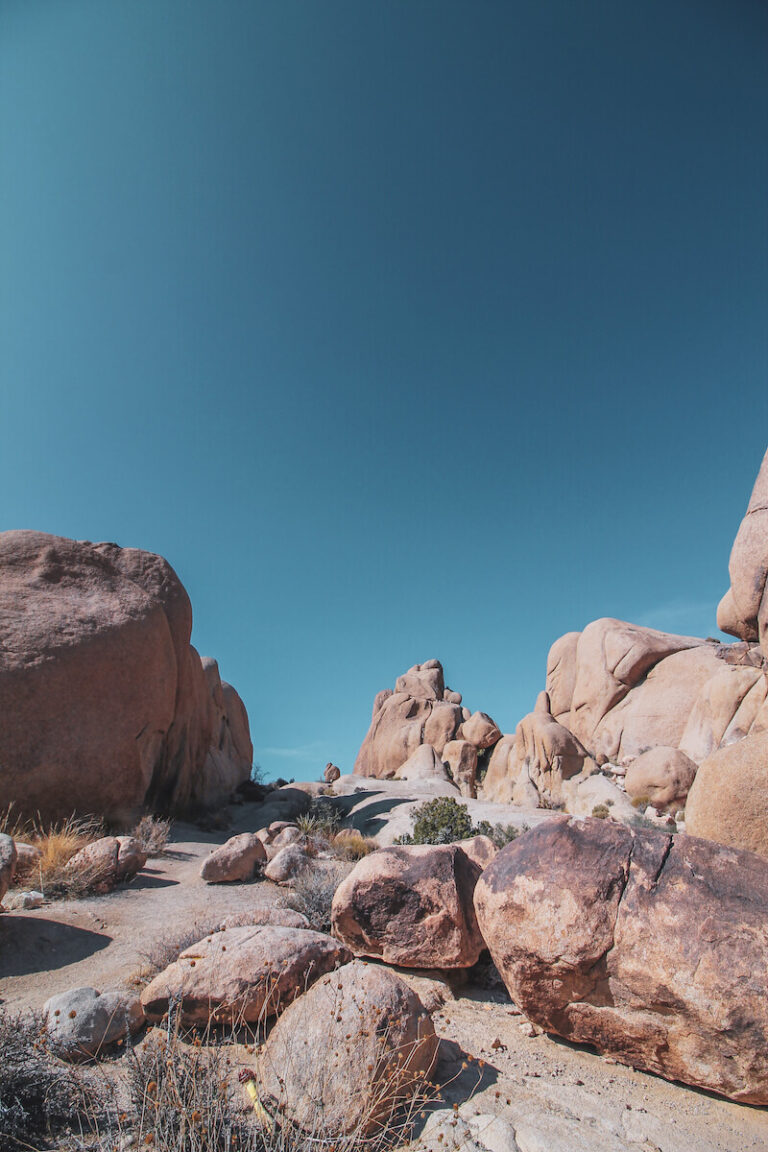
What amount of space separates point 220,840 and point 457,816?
21.5 ft

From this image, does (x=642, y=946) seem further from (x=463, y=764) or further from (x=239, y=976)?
(x=463, y=764)

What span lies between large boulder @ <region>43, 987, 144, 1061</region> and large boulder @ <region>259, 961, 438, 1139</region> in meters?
1.12

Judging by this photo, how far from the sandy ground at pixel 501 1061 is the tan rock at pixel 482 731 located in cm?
2710

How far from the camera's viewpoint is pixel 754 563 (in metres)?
15.1

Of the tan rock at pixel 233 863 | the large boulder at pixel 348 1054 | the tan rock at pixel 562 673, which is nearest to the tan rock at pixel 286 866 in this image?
the tan rock at pixel 233 863

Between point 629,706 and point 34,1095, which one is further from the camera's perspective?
point 629,706

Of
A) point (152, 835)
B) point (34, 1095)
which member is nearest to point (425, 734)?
point (152, 835)

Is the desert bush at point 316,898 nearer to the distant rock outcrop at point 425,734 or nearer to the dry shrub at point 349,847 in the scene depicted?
the dry shrub at point 349,847

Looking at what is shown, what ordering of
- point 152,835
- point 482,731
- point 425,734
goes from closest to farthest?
point 152,835 → point 482,731 → point 425,734

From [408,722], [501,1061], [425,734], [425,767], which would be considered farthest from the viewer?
[408,722]

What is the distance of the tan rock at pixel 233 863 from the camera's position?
938cm

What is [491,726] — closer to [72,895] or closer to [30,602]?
[30,602]

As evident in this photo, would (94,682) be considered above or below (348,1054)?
above

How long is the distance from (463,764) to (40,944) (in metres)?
27.5
